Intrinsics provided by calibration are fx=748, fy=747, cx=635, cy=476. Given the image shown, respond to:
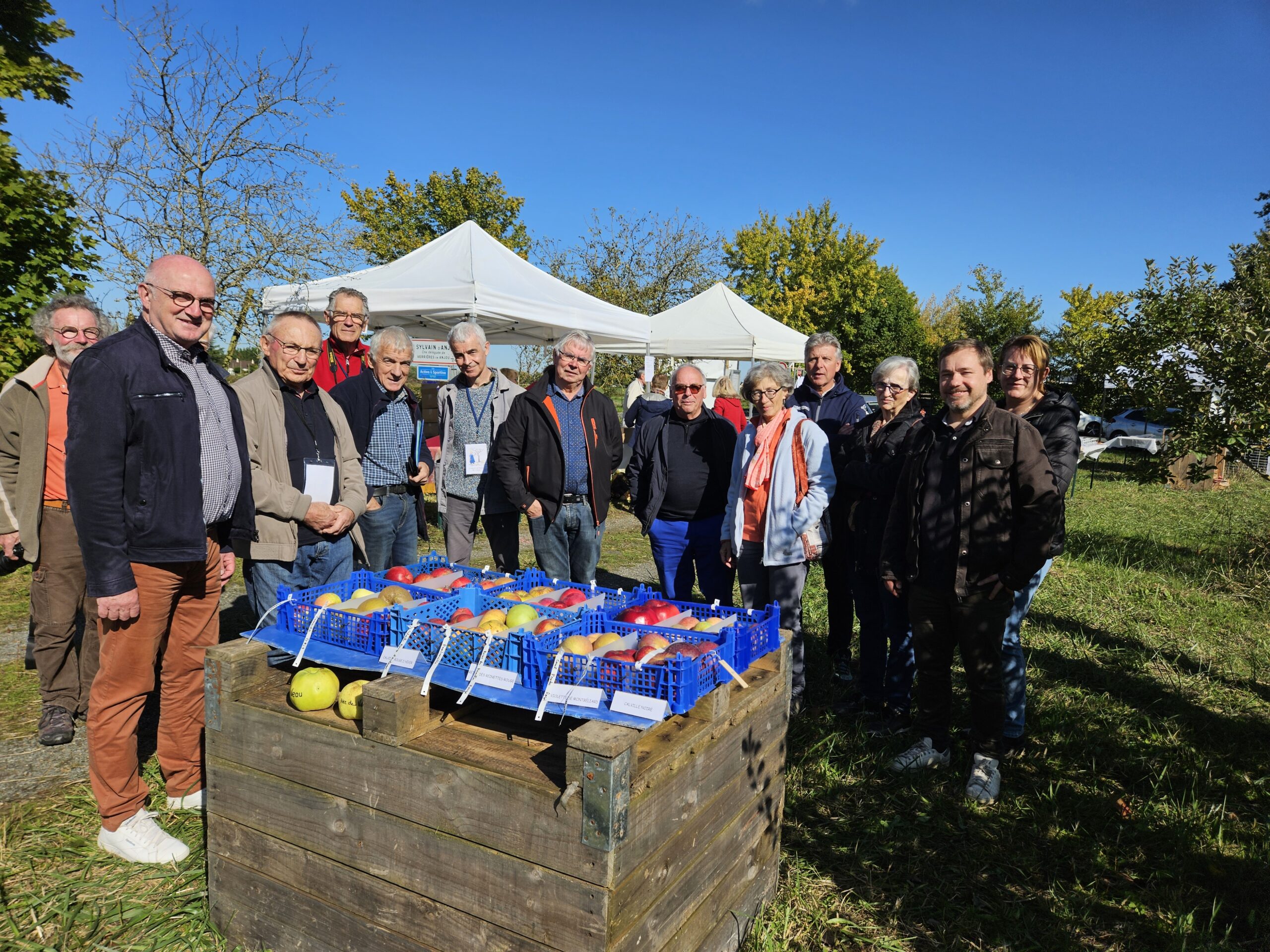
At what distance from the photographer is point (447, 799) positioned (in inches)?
76.6

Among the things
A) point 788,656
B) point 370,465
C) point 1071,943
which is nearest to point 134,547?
point 370,465

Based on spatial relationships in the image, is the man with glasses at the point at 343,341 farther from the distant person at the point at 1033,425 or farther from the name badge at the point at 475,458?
the distant person at the point at 1033,425

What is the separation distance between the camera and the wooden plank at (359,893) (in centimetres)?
193

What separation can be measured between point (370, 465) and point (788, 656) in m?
2.81

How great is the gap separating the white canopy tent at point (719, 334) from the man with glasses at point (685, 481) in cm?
751

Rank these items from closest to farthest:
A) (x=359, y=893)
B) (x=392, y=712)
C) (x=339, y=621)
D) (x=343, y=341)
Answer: (x=392, y=712), (x=359, y=893), (x=339, y=621), (x=343, y=341)

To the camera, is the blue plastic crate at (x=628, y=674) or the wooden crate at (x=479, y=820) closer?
the wooden crate at (x=479, y=820)

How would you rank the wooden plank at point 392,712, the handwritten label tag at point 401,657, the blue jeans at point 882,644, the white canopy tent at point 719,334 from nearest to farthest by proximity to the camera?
1. the wooden plank at point 392,712
2. the handwritten label tag at point 401,657
3. the blue jeans at point 882,644
4. the white canopy tent at point 719,334

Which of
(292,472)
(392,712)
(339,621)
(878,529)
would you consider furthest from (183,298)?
(878,529)

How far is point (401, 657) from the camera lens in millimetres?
2232

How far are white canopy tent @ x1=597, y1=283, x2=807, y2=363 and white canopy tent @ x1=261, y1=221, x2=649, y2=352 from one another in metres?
2.97

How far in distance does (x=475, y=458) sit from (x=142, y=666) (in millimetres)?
2321

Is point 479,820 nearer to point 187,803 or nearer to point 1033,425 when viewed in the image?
point 187,803

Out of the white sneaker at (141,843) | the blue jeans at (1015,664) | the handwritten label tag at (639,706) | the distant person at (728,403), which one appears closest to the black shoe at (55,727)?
the white sneaker at (141,843)
